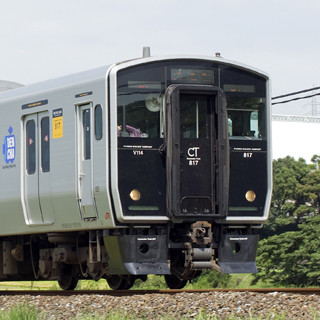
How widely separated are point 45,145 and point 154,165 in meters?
2.23

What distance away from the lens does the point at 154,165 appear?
15.1m

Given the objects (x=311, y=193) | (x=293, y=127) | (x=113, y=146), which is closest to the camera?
(x=113, y=146)

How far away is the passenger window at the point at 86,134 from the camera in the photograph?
50.3 ft

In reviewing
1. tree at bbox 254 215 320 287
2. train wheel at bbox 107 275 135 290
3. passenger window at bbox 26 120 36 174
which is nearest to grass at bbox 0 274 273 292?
tree at bbox 254 215 320 287

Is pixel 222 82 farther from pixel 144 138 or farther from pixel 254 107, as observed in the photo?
pixel 144 138

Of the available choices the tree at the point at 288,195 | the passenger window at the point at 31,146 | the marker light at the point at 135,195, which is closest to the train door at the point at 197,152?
the marker light at the point at 135,195

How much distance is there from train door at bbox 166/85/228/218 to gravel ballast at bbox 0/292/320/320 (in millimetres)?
1841

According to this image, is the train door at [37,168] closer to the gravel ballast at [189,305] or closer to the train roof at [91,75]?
the train roof at [91,75]

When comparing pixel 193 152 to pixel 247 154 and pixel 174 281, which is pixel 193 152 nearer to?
pixel 247 154

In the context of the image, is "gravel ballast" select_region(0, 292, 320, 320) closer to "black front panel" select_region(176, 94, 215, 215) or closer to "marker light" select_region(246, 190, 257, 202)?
"black front panel" select_region(176, 94, 215, 215)

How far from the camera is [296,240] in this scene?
88.0 feet

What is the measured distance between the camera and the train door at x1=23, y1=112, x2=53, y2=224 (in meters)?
16.3

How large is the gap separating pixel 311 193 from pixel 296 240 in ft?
158

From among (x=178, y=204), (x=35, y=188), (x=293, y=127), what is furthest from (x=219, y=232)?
(x=293, y=127)
